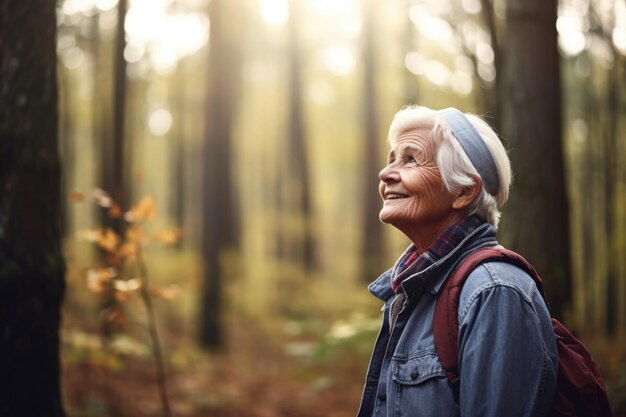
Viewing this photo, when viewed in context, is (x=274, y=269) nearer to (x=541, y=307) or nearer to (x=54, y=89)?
(x=54, y=89)

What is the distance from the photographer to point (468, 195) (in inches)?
95.6

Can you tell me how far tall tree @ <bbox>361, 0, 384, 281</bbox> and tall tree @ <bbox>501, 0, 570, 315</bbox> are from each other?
1142 centimetres

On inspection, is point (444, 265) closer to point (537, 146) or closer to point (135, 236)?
point (537, 146)

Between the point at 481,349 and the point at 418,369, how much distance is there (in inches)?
12.3

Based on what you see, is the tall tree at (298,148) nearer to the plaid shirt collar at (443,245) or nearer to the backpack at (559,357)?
the plaid shirt collar at (443,245)

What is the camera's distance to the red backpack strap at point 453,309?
214 centimetres

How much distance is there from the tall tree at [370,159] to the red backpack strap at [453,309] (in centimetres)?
1400

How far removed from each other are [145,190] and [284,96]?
16.3 m


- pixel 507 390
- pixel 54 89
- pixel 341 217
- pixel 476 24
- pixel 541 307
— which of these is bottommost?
pixel 341 217

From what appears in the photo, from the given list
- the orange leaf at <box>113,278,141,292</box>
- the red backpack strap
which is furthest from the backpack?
the orange leaf at <box>113,278,141,292</box>

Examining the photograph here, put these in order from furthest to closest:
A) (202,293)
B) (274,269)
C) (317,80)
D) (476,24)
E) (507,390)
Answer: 1. (317,80)
2. (274,269)
3. (202,293)
4. (476,24)
5. (507,390)

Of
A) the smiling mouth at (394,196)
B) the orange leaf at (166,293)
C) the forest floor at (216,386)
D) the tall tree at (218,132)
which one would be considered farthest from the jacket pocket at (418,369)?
the tall tree at (218,132)

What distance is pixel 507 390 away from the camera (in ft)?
6.47

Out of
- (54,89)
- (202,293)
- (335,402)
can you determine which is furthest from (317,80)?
(54,89)
